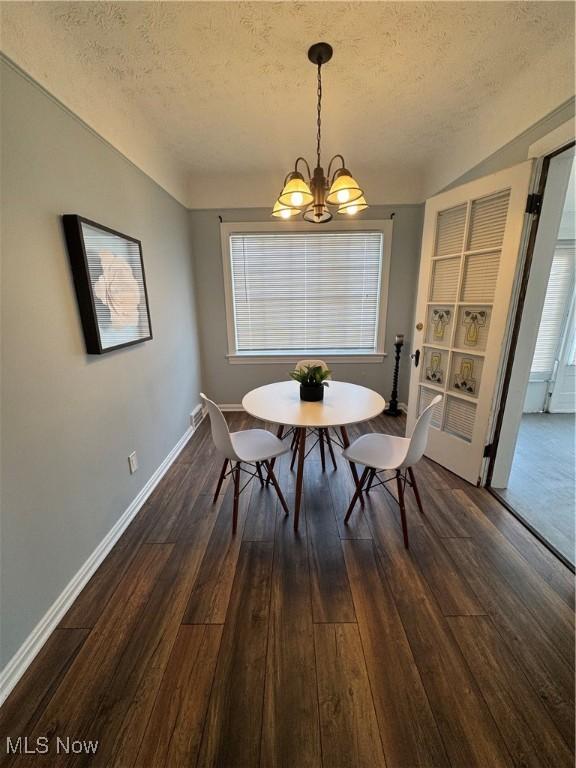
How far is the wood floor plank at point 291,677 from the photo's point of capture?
92 cm

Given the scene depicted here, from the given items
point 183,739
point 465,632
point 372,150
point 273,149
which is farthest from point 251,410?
point 372,150

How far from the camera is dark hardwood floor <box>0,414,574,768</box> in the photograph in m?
0.94

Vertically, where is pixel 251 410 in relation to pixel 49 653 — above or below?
above

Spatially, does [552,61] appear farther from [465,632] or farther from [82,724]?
[82,724]

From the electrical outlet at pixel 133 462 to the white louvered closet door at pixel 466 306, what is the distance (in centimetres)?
227

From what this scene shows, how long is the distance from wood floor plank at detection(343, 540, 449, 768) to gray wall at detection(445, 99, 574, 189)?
256 centimetres

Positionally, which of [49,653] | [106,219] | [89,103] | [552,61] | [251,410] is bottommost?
[49,653]

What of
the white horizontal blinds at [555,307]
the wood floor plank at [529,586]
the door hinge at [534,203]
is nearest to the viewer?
the wood floor plank at [529,586]

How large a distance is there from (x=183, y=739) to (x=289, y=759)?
354 millimetres

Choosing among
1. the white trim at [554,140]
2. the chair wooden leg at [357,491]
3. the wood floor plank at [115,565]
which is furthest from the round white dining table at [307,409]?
the white trim at [554,140]

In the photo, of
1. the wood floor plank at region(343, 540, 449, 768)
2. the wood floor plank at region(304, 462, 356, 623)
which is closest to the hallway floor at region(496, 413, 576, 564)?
the wood floor plank at region(343, 540, 449, 768)

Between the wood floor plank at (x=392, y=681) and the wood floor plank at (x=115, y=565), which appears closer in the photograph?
the wood floor plank at (x=392, y=681)

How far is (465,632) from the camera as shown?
124 cm

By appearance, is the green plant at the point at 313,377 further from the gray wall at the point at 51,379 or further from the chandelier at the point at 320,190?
the gray wall at the point at 51,379
